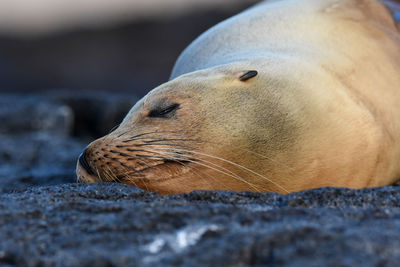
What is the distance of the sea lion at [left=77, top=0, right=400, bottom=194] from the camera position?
8.66 feet

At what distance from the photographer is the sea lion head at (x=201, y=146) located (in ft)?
8.61

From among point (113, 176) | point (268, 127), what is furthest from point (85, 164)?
point (268, 127)

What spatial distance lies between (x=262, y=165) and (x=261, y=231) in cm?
87

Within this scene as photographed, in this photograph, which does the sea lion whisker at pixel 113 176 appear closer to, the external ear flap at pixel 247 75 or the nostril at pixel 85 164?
the nostril at pixel 85 164

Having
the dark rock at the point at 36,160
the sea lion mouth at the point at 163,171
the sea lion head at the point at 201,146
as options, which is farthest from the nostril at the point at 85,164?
the dark rock at the point at 36,160

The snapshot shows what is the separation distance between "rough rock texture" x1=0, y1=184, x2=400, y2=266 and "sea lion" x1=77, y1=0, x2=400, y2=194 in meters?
0.26

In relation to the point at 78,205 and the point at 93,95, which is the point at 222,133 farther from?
the point at 93,95

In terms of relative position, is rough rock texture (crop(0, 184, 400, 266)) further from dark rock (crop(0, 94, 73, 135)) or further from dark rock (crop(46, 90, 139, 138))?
dark rock (crop(46, 90, 139, 138))

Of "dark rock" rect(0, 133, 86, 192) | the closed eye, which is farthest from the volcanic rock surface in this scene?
"dark rock" rect(0, 133, 86, 192)

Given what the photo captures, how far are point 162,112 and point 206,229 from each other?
1.11 meters

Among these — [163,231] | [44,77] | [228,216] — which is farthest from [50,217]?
[44,77]

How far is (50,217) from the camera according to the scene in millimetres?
2057

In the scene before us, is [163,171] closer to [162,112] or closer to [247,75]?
[162,112]

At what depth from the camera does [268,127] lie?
8.90 ft
